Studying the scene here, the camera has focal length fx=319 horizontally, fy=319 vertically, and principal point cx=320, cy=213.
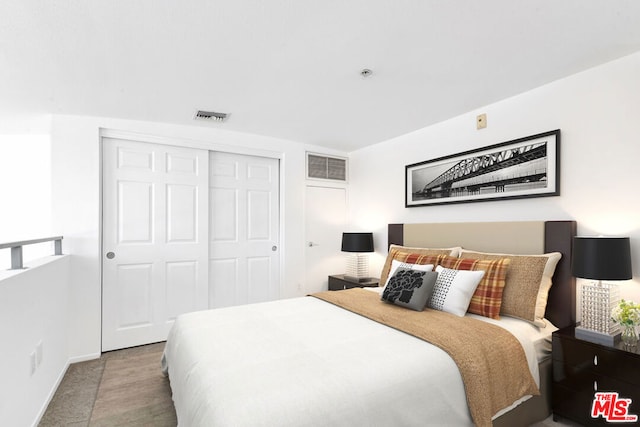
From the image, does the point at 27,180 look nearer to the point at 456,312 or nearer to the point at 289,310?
the point at 289,310

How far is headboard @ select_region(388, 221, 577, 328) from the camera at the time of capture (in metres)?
2.23

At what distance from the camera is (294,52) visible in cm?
200

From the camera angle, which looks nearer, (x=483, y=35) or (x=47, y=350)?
(x=483, y=35)

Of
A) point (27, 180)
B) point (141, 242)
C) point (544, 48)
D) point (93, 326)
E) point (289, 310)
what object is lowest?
point (93, 326)

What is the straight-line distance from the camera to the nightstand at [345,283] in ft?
11.8

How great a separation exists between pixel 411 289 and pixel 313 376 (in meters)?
1.17

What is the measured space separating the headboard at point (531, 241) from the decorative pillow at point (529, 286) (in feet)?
0.23

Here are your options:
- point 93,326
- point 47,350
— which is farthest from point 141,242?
point 47,350

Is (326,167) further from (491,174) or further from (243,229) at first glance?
(491,174)

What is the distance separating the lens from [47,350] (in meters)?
2.26

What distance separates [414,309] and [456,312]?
0.91ft

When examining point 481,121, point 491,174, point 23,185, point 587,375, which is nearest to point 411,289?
point 587,375

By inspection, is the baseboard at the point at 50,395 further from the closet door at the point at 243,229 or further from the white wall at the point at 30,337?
the closet door at the point at 243,229

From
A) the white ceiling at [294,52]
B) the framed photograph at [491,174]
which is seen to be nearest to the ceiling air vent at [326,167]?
the framed photograph at [491,174]
